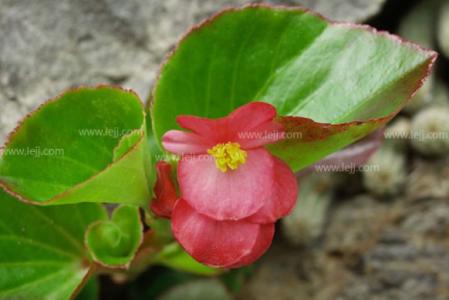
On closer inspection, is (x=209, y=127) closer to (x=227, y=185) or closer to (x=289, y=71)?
(x=227, y=185)

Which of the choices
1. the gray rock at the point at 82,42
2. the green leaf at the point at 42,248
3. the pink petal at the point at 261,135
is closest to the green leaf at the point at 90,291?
the green leaf at the point at 42,248

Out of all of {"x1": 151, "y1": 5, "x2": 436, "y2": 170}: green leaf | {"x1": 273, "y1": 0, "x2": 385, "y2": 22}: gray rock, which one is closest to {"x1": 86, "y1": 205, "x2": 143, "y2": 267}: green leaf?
{"x1": 151, "y1": 5, "x2": 436, "y2": 170}: green leaf

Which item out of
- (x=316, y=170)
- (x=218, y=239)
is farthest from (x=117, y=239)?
(x=316, y=170)

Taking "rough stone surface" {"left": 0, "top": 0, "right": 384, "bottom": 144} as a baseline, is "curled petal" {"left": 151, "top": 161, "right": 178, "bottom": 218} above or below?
below

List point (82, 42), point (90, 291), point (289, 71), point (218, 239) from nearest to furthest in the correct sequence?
point (218, 239), point (289, 71), point (90, 291), point (82, 42)

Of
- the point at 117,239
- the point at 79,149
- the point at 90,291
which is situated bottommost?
the point at 90,291

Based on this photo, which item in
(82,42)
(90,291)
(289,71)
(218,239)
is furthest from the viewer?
(82,42)

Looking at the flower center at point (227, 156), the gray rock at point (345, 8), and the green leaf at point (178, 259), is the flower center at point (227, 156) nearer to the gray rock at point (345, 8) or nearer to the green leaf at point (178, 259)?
the green leaf at point (178, 259)

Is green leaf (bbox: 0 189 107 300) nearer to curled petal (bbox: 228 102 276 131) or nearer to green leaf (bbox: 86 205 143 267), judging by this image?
green leaf (bbox: 86 205 143 267)
